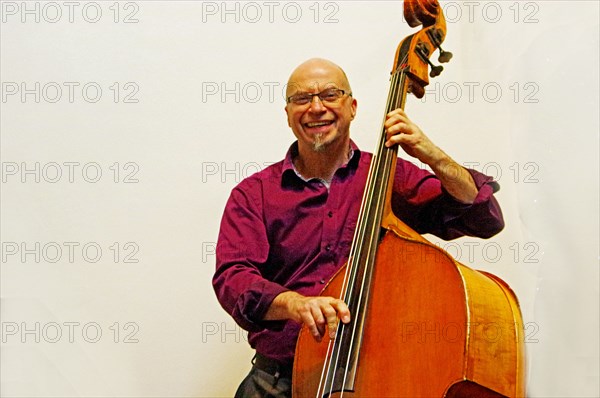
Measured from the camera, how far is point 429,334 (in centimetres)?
110

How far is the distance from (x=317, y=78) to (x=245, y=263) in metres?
0.35

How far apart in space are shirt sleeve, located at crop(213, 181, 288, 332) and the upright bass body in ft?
0.33

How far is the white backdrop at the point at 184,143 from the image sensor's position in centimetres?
163

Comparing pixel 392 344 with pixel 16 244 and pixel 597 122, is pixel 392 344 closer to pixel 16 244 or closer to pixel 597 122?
pixel 597 122

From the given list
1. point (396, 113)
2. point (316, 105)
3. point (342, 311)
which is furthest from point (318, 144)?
point (342, 311)

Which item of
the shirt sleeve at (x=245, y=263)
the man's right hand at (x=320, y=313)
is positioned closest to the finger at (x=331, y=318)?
the man's right hand at (x=320, y=313)

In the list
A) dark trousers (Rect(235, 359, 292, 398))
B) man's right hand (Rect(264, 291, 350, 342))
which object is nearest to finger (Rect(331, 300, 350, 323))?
man's right hand (Rect(264, 291, 350, 342))

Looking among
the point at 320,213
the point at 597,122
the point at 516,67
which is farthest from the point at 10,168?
the point at 597,122

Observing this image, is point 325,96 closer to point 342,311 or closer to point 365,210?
point 365,210

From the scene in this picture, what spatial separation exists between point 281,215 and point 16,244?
61cm

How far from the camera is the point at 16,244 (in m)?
1.65

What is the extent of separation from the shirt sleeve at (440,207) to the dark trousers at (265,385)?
0.35 m

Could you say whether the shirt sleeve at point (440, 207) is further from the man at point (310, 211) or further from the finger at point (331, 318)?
the finger at point (331, 318)

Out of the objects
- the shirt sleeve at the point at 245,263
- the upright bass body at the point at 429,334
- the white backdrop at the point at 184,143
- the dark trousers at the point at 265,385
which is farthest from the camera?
the white backdrop at the point at 184,143
